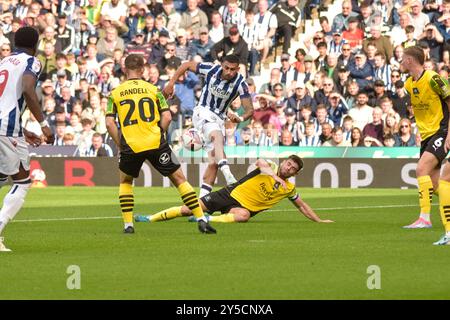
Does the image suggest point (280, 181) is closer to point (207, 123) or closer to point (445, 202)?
point (207, 123)

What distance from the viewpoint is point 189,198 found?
15.8 m

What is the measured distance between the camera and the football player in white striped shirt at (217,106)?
18.7 meters

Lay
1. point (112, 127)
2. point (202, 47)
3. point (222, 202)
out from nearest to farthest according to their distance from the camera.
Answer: point (112, 127)
point (222, 202)
point (202, 47)

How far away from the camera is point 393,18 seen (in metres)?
Result: 31.5

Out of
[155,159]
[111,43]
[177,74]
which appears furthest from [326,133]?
[155,159]

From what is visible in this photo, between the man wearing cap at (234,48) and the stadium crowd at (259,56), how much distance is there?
4cm

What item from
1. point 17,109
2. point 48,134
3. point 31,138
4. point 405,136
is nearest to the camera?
point 48,134

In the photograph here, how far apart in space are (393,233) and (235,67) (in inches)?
160

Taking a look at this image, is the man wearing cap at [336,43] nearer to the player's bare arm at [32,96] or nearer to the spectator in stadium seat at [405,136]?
the spectator in stadium seat at [405,136]

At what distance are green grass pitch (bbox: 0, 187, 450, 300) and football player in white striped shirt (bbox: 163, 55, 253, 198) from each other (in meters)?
1.00

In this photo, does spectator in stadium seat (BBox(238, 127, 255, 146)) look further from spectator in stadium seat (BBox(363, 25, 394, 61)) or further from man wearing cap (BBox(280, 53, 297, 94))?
spectator in stadium seat (BBox(363, 25, 394, 61))

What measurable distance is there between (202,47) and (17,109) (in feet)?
66.5

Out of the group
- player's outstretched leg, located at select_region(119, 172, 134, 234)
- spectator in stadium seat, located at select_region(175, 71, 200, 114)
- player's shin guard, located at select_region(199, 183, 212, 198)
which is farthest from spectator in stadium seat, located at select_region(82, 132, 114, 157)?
player's outstretched leg, located at select_region(119, 172, 134, 234)

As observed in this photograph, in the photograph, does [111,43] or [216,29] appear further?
[111,43]
